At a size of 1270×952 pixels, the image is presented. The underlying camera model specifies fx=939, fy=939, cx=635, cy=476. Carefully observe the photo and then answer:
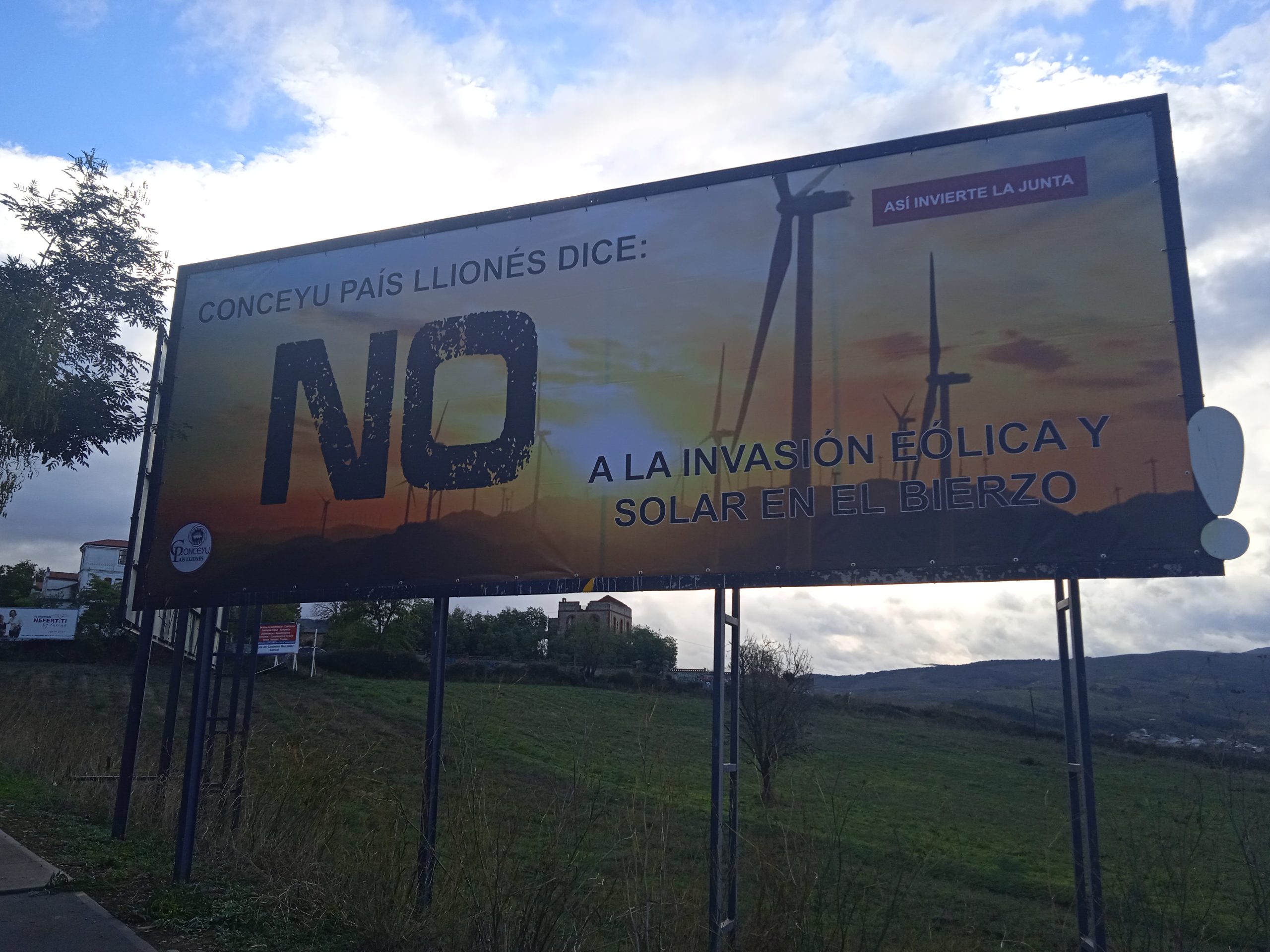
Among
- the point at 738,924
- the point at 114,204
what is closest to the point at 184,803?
the point at 738,924

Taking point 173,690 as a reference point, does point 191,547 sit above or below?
above

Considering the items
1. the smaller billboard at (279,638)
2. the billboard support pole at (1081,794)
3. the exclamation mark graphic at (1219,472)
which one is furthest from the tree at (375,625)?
the exclamation mark graphic at (1219,472)

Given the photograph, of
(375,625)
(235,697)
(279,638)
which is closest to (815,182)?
(235,697)

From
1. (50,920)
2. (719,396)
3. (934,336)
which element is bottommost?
(50,920)

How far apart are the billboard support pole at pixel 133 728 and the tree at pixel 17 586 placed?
66.0 m

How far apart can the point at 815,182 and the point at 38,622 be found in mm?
66022

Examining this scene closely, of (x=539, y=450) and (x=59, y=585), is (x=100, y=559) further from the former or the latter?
(x=539, y=450)

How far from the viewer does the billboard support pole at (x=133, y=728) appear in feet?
24.9

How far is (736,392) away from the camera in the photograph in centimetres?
615

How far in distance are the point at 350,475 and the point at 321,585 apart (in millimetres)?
876

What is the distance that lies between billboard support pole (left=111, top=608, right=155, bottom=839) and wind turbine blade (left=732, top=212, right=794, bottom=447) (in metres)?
5.11

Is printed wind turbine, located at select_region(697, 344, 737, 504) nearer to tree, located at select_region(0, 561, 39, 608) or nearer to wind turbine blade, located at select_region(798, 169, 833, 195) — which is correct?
wind turbine blade, located at select_region(798, 169, 833, 195)

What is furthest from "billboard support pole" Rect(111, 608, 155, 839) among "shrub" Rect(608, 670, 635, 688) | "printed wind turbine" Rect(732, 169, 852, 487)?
"printed wind turbine" Rect(732, 169, 852, 487)

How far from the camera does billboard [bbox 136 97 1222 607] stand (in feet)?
17.6
